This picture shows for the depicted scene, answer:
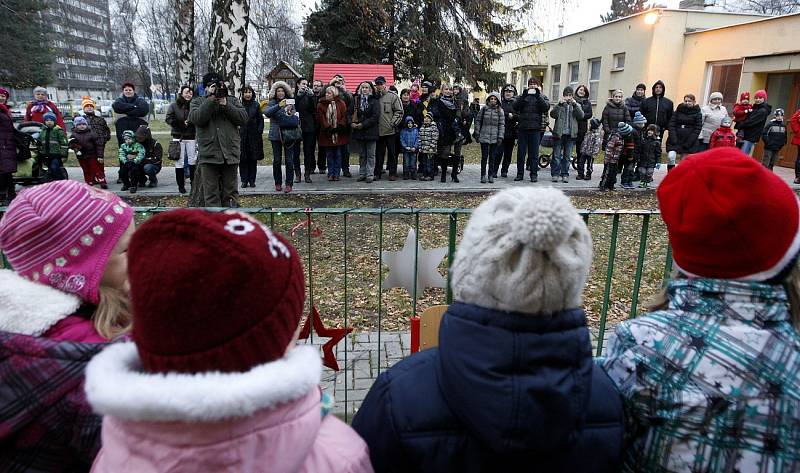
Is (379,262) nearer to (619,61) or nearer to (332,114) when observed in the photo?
(332,114)

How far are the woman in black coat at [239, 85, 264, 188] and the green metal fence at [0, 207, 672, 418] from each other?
3104mm

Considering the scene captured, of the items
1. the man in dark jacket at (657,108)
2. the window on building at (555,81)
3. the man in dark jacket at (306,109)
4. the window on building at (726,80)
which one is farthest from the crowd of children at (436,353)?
the window on building at (555,81)

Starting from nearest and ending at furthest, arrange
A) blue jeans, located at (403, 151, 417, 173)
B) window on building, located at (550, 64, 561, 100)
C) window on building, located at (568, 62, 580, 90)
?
blue jeans, located at (403, 151, 417, 173)
window on building, located at (568, 62, 580, 90)
window on building, located at (550, 64, 561, 100)

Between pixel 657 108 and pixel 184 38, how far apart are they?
11.3 metres

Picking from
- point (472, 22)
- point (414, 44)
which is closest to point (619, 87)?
point (472, 22)

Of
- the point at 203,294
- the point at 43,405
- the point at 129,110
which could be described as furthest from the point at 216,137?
the point at 203,294

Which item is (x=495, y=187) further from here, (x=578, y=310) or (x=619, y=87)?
(x=619, y=87)

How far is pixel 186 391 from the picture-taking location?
3.03ft

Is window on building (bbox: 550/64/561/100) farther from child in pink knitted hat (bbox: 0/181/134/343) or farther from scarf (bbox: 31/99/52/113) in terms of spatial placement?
child in pink knitted hat (bbox: 0/181/134/343)

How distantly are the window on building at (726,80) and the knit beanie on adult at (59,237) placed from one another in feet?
61.1

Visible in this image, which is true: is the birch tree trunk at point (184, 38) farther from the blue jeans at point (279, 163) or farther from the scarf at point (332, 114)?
the scarf at point (332, 114)

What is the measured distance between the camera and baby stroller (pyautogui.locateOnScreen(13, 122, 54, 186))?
9734 millimetres

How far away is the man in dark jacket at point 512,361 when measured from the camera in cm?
107

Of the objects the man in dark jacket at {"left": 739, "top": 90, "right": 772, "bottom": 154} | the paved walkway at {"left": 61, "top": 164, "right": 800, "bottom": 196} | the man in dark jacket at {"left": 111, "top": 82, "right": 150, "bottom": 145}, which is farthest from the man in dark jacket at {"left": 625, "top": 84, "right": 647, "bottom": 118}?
the man in dark jacket at {"left": 111, "top": 82, "right": 150, "bottom": 145}
